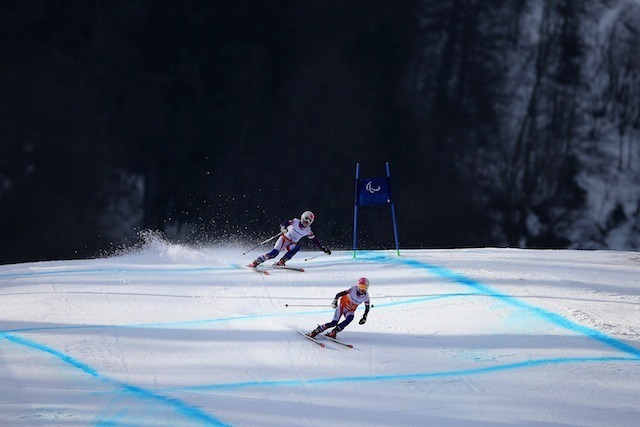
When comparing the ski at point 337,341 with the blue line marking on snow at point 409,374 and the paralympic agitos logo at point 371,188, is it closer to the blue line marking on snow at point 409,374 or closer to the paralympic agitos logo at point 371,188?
the blue line marking on snow at point 409,374

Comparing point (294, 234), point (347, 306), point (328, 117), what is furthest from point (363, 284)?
point (328, 117)

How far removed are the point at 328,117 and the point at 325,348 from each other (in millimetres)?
13298

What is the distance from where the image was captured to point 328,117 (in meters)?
19.1

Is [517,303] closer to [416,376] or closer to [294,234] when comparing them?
[416,376]

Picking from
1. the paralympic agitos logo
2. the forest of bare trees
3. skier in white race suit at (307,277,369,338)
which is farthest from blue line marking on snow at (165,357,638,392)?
the forest of bare trees

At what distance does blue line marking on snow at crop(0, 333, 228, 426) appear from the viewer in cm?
482

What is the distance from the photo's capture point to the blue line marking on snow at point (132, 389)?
4.82 meters

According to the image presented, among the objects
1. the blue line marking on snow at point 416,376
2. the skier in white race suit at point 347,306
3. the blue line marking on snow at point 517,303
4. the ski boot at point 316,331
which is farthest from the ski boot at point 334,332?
→ the blue line marking on snow at point 517,303

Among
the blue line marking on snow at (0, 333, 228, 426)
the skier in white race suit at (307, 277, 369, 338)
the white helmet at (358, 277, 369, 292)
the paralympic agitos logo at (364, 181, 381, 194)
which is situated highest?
the paralympic agitos logo at (364, 181, 381, 194)

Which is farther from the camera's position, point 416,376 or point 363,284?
point 363,284

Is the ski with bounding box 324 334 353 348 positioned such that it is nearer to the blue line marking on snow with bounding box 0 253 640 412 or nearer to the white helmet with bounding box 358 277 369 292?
the white helmet with bounding box 358 277 369 292

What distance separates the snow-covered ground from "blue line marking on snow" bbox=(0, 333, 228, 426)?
2cm

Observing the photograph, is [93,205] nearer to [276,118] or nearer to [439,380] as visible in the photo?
[276,118]

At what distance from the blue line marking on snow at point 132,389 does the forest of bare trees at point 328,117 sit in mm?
11759
